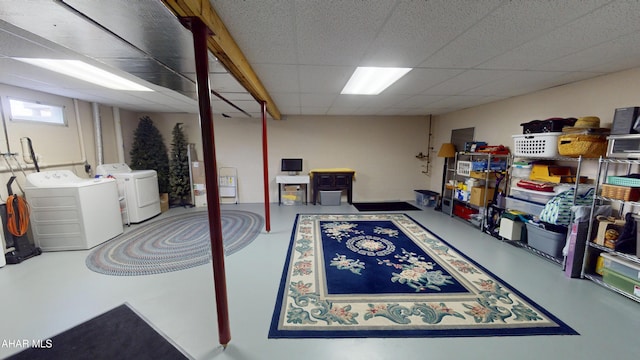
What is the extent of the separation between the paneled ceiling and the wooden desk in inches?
111

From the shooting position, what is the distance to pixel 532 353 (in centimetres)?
159

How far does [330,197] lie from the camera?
5594 millimetres

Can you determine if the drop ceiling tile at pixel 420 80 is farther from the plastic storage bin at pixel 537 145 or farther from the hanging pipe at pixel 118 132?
the hanging pipe at pixel 118 132

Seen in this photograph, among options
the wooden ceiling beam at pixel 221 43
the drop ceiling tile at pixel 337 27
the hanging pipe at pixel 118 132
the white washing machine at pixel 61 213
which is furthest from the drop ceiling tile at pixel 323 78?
the hanging pipe at pixel 118 132

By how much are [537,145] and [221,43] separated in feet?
12.6

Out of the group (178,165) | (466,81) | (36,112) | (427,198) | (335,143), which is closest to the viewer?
(466,81)

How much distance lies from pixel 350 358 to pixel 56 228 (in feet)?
13.7

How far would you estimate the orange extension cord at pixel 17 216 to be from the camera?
2805 millimetres

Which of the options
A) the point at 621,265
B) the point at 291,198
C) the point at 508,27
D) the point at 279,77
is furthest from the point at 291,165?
the point at 621,265

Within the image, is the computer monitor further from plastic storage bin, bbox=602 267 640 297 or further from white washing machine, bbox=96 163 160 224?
plastic storage bin, bbox=602 267 640 297

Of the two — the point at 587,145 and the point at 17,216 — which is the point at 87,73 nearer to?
Answer: the point at 17,216

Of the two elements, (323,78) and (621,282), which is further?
(323,78)

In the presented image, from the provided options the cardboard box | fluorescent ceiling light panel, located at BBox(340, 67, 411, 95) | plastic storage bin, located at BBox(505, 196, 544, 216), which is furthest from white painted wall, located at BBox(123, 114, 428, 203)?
plastic storage bin, located at BBox(505, 196, 544, 216)

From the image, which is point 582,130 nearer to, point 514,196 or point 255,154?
point 514,196
